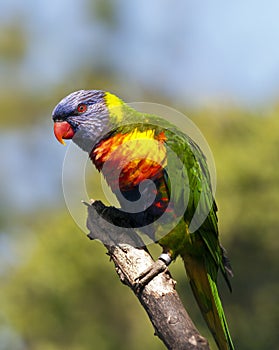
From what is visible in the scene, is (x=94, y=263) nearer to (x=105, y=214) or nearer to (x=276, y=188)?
(x=276, y=188)

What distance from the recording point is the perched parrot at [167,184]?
3443 mm

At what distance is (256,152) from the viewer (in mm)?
8664

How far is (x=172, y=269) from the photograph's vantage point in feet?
27.3

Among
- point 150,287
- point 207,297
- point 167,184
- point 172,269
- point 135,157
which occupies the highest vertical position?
point 135,157

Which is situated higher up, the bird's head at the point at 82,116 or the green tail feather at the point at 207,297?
the bird's head at the point at 82,116

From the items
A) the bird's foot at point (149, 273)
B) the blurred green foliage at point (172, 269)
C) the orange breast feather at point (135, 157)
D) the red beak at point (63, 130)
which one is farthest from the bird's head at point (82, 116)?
the blurred green foliage at point (172, 269)

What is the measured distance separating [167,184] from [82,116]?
2.16 ft

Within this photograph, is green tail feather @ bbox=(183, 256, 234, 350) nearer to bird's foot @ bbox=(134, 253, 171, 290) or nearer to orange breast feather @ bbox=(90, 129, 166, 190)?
bird's foot @ bbox=(134, 253, 171, 290)

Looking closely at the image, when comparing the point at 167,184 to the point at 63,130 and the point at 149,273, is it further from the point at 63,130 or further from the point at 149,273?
Result: the point at 63,130

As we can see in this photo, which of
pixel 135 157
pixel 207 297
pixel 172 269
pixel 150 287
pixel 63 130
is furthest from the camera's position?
pixel 172 269

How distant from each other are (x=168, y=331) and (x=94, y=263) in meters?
6.11

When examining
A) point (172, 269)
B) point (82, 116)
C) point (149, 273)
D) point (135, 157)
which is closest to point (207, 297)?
point (149, 273)

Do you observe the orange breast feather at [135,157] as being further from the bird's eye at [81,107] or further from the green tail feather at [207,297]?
the green tail feather at [207,297]

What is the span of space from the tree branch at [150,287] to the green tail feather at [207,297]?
16.4 inches
